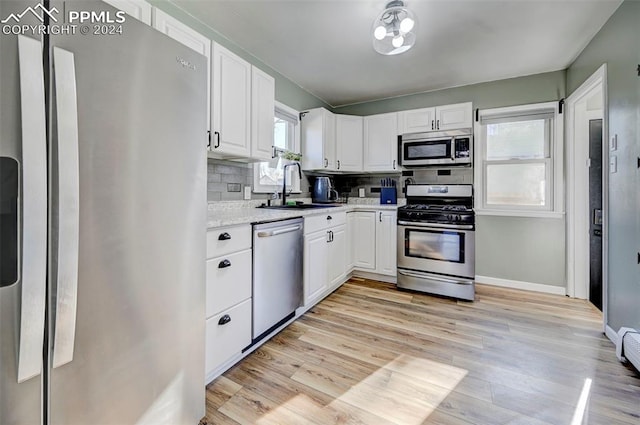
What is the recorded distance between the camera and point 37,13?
0.68 m

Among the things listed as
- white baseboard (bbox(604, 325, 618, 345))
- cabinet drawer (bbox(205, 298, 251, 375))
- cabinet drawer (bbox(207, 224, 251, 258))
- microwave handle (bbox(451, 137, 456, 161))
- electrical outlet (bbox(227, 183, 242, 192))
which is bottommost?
white baseboard (bbox(604, 325, 618, 345))

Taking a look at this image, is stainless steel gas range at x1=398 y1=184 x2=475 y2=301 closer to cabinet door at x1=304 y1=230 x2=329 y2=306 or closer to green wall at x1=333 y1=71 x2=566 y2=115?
cabinet door at x1=304 y1=230 x2=329 y2=306

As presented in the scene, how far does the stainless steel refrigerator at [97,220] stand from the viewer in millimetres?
665

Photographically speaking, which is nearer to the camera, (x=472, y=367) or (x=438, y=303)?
(x=472, y=367)

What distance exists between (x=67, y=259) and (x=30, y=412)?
392 millimetres

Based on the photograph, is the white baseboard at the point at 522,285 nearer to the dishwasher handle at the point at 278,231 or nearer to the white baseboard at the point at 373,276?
the white baseboard at the point at 373,276

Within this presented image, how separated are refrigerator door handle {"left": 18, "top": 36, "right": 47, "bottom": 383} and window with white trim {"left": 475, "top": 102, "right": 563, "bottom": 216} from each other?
3.73m

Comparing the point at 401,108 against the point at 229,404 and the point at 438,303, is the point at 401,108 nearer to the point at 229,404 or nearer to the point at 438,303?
the point at 438,303

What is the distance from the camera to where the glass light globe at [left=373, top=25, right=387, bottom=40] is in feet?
6.15

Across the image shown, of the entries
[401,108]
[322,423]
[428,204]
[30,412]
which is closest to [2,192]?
[30,412]

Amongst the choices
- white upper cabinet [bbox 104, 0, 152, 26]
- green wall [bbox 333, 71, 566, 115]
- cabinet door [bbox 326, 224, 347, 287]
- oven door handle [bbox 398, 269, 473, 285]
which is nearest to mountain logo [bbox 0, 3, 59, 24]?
white upper cabinet [bbox 104, 0, 152, 26]

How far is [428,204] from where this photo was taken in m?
3.39

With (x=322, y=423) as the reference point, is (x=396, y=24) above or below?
above

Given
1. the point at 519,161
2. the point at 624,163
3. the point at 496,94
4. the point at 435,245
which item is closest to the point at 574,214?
the point at 519,161
